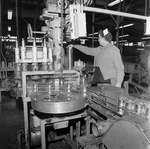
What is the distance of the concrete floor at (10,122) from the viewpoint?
2.50 meters

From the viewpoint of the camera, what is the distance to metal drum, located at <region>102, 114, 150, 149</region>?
816 millimetres

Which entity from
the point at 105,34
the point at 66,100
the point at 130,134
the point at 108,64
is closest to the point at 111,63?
the point at 108,64

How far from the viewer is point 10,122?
3258 mm

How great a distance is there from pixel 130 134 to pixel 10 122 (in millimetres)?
3020

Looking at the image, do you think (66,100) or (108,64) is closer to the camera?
(66,100)

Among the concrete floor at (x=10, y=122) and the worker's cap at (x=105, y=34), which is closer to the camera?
the worker's cap at (x=105, y=34)

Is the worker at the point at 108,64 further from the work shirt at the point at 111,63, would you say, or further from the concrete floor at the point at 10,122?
the concrete floor at the point at 10,122

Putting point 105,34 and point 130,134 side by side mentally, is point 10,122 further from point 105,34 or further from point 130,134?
point 130,134

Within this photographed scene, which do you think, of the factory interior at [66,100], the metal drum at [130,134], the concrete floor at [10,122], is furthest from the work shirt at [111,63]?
the concrete floor at [10,122]

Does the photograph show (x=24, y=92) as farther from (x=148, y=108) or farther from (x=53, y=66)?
(x=148, y=108)

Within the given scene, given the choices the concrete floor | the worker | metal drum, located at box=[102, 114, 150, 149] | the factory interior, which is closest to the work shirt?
the worker

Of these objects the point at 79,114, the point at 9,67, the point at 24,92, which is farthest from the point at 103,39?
the point at 9,67

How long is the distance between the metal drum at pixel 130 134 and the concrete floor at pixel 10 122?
195 centimetres

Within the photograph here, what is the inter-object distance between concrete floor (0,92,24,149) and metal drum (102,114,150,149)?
76.9 inches
